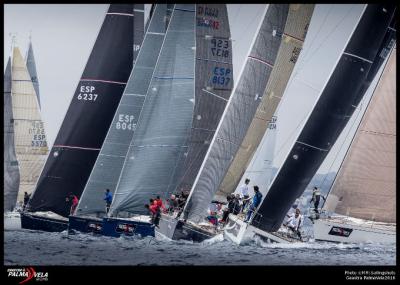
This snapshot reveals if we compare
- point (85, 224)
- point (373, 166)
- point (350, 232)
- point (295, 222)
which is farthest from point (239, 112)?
point (85, 224)

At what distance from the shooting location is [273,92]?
26.0 m

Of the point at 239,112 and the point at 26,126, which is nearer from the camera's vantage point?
the point at 239,112

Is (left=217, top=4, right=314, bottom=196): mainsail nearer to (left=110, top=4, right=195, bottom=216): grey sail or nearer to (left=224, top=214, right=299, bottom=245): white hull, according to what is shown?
(left=110, top=4, right=195, bottom=216): grey sail

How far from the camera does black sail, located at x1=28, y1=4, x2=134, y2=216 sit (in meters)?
24.4

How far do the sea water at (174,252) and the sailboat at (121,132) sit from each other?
2.26ft

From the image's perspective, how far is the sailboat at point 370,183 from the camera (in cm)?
2234

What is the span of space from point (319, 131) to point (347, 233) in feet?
8.54

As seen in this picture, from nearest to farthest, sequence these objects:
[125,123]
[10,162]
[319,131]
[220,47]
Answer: [319,131] → [125,123] → [220,47] → [10,162]

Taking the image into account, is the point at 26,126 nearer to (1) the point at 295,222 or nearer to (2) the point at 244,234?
(1) the point at 295,222

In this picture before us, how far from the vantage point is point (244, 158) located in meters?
26.2

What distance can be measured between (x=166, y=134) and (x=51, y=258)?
196 inches

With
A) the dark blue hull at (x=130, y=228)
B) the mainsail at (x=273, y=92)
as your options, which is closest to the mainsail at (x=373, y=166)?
the mainsail at (x=273, y=92)
